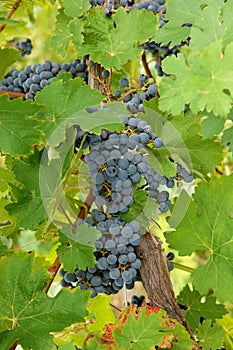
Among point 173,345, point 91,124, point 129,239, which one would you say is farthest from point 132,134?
point 173,345

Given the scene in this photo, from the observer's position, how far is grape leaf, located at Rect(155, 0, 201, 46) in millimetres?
1372

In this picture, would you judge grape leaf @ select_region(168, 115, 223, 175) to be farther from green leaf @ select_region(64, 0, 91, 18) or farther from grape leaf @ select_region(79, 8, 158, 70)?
green leaf @ select_region(64, 0, 91, 18)

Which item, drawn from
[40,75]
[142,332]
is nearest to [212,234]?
[142,332]

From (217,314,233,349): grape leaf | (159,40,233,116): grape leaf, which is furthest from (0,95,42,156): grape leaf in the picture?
(217,314,233,349): grape leaf

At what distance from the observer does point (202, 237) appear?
138cm

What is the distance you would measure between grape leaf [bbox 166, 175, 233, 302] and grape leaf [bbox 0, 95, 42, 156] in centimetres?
37

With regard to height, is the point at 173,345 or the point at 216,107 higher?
the point at 216,107

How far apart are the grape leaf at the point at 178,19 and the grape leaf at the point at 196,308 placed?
2.04 feet

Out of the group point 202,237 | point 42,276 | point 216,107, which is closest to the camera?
point 216,107

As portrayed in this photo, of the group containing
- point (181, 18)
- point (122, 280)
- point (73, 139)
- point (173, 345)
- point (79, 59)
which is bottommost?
point (173, 345)

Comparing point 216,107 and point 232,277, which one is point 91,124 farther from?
point 232,277

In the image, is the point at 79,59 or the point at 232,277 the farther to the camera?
the point at 79,59

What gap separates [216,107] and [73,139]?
0.34 meters

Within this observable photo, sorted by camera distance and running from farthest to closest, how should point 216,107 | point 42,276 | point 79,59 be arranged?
point 79,59 → point 42,276 → point 216,107
